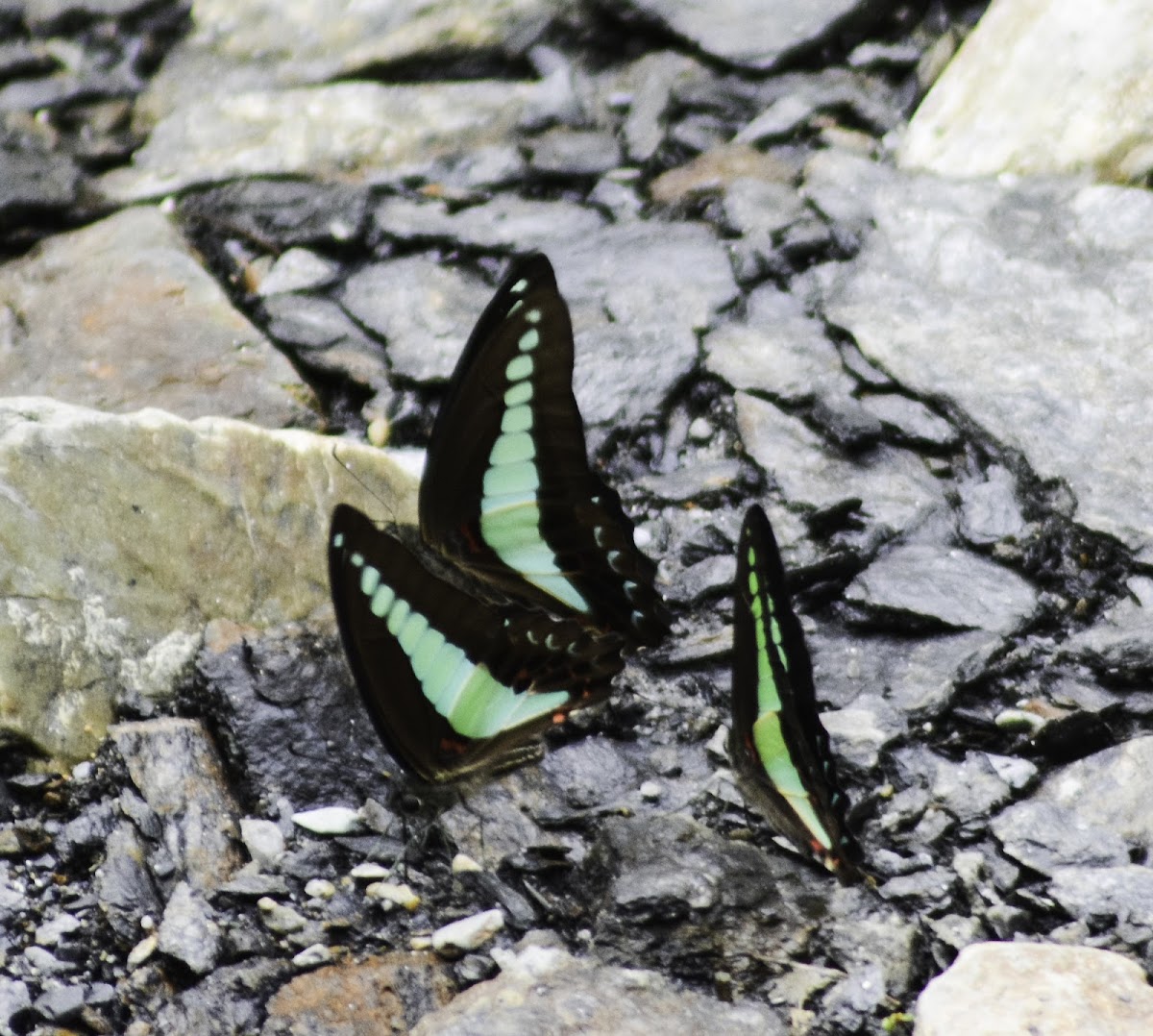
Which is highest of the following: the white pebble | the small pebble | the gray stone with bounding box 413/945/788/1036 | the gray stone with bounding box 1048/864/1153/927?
the gray stone with bounding box 1048/864/1153/927

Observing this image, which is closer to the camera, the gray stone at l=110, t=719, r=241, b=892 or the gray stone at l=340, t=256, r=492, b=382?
the gray stone at l=110, t=719, r=241, b=892

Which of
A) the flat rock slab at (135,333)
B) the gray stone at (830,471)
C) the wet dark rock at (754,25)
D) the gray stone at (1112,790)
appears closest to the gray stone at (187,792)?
the flat rock slab at (135,333)

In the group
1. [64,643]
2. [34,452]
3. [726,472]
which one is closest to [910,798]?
[726,472]

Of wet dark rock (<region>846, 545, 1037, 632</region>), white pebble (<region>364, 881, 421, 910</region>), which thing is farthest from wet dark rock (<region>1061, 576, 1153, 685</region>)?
white pebble (<region>364, 881, 421, 910</region>)

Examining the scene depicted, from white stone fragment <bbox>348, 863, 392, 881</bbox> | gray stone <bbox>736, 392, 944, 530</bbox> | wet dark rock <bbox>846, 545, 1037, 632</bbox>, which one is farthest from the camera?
gray stone <bbox>736, 392, 944, 530</bbox>

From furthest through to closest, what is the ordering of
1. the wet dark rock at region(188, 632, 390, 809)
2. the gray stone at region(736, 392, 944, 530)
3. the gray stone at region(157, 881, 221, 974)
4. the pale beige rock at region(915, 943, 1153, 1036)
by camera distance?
the gray stone at region(736, 392, 944, 530)
the wet dark rock at region(188, 632, 390, 809)
the gray stone at region(157, 881, 221, 974)
the pale beige rock at region(915, 943, 1153, 1036)

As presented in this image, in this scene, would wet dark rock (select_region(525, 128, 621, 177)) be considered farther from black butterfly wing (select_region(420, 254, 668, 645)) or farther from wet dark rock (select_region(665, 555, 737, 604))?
wet dark rock (select_region(665, 555, 737, 604))

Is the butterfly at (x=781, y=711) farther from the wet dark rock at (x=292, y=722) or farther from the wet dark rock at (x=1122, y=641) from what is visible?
the wet dark rock at (x=292, y=722)
